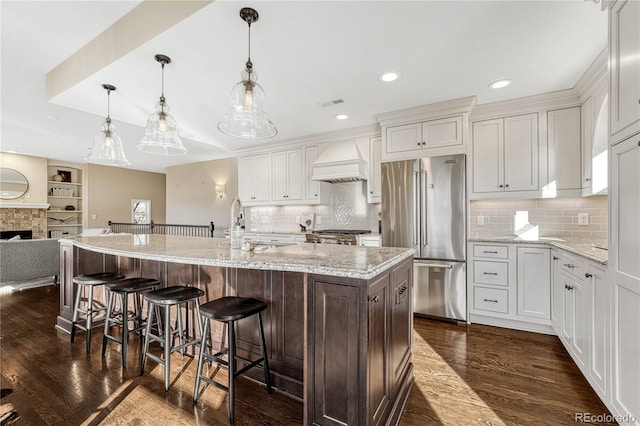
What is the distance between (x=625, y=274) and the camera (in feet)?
4.94

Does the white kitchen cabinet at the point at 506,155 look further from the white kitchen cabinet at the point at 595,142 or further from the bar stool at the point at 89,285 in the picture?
the bar stool at the point at 89,285

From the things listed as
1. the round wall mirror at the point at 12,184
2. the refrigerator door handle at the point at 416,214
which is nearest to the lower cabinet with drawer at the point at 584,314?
the refrigerator door handle at the point at 416,214

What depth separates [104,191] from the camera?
27.9ft

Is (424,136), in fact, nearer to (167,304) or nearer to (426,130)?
(426,130)

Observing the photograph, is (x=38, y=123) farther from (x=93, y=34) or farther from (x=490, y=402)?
(x=490, y=402)

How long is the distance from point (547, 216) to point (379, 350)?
3188 mm

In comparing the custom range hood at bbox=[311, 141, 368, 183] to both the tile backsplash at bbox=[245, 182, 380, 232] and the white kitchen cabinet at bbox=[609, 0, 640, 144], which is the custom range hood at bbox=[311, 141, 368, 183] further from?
the white kitchen cabinet at bbox=[609, 0, 640, 144]

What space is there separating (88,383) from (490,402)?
9.25 feet

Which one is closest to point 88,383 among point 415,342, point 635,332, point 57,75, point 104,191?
point 415,342

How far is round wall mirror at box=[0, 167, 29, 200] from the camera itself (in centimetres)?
679

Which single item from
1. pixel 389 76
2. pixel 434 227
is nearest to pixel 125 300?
pixel 389 76

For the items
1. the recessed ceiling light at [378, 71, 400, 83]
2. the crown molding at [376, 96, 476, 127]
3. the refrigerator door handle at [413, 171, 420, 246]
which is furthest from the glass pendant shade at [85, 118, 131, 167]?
the refrigerator door handle at [413, 171, 420, 246]

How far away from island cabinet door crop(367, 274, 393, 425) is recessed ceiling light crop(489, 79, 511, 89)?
2.52 metres

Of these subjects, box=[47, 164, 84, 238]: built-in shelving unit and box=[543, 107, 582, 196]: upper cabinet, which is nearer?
box=[543, 107, 582, 196]: upper cabinet
